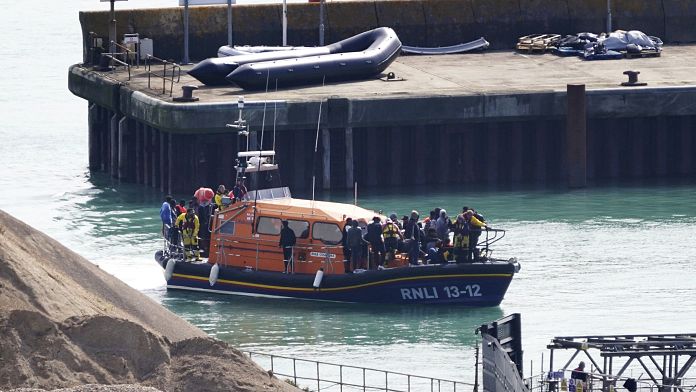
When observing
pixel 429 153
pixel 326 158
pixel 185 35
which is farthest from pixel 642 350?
pixel 185 35

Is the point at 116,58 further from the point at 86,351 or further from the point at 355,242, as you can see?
the point at 86,351

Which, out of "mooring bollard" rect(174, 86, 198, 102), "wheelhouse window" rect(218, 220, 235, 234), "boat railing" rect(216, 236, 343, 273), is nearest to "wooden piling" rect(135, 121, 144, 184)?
"mooring bollard" rect(174, 86, 198, 102)

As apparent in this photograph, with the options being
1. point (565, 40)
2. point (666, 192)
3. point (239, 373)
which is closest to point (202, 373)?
point (239, 373)

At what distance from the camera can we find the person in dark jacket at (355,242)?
32.3 meters

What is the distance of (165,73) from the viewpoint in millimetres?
50312

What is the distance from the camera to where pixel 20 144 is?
57625 millimetres

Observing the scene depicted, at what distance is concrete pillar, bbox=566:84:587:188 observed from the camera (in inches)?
1844

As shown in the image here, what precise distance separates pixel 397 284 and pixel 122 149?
18.0 meters

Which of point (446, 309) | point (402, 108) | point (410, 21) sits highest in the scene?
point (410, 21)

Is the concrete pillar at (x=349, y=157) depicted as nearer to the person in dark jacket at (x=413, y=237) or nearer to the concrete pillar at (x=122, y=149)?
the concrete pillar at (x=122, y=149)

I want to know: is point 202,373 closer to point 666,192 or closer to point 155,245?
point 155,245

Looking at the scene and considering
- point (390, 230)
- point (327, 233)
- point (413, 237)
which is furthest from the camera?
point (327, 233)

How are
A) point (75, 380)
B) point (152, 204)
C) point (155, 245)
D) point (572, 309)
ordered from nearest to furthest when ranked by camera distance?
point (75, 380), point (572, 309), point (155, 245), point (152, 204)

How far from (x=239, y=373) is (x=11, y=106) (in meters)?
46.6
